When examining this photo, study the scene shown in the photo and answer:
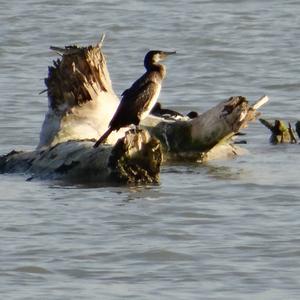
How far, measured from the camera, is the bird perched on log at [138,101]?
40.3ft

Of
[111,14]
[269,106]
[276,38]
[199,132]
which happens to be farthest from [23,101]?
[111,14]

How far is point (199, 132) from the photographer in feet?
41.9

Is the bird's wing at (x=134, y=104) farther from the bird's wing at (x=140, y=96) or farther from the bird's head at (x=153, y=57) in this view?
the bird's head at (x=153, y=57)

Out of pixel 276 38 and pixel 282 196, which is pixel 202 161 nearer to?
pixel 282 196

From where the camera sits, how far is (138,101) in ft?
41.1

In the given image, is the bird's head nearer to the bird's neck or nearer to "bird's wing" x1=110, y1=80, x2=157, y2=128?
the bird's neck

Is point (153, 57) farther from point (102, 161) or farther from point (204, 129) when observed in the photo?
point (102, 161)

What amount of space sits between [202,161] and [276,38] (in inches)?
287

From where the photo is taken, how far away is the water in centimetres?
863

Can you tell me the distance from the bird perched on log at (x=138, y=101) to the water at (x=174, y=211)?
59 cm

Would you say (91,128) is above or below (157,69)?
below

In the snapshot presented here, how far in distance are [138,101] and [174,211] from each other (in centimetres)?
198

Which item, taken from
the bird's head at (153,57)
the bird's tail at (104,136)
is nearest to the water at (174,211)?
the bird's tail at (104,136)

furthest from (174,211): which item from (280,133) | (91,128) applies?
(280,133)
